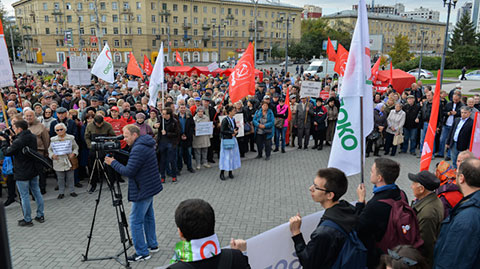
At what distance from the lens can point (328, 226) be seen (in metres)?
2.80

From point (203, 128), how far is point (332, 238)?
755 cm

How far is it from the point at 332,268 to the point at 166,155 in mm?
6887

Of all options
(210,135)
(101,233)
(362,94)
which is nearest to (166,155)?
(210,135)

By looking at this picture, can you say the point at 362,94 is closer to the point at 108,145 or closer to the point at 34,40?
the point at 108,145

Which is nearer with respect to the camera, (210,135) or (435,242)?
(435,242)

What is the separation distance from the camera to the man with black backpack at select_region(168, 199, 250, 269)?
7.47ft

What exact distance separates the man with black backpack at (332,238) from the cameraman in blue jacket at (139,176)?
2.76 m

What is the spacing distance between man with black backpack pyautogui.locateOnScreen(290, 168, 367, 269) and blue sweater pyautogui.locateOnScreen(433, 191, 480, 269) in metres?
0.71

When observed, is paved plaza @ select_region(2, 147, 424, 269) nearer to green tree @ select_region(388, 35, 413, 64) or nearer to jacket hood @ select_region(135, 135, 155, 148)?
jacket hood @ select_region(135, 135, 155, 148)

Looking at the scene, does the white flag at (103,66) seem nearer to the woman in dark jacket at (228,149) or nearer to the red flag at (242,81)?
the red flag at (242,81)

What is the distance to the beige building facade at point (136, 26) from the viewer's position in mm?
77312

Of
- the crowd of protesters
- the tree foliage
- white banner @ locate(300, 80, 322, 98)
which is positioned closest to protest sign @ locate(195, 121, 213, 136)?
the crowd of protesters

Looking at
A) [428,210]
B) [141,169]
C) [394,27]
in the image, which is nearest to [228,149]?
[141,169]

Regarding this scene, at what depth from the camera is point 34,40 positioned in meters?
83.0
